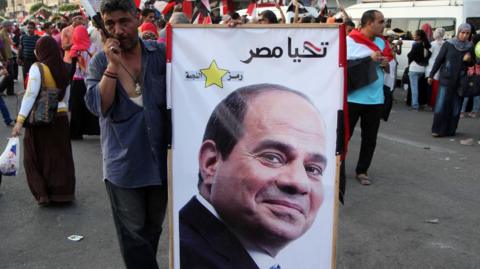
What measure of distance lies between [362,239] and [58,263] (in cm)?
244

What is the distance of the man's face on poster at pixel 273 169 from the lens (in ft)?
9.78

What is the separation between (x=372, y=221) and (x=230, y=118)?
2.59 metres

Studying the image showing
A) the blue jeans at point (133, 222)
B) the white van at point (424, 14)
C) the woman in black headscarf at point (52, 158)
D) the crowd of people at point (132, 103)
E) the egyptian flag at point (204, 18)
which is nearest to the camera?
the crowd of people at point (132, 103)

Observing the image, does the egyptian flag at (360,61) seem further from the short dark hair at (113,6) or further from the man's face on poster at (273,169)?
the short dark hair at (113,6)

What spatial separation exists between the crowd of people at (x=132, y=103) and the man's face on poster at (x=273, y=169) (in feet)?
1.27

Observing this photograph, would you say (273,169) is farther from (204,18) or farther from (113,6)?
(204,18)

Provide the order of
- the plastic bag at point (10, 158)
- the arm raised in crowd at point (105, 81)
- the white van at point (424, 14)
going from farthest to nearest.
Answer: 1. the white van at point (424, 14)
2. the plastic bag at point (10, 158)
3. the arm raised in crowd at point (105, 81)

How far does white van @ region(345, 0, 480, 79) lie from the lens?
51.8ft

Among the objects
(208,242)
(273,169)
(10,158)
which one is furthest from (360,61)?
(10,158)

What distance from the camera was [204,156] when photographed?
10.1ft

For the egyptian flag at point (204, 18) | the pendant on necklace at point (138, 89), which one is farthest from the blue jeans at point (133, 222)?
the egyptian flag at point (204, 18)

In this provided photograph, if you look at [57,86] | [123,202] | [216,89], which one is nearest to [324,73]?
[216,89]

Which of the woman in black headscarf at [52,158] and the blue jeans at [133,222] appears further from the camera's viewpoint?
the woman in black headscarf at [52,158]

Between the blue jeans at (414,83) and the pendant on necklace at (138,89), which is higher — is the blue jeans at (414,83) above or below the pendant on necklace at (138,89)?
below
